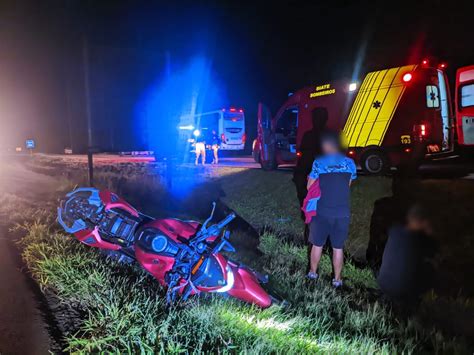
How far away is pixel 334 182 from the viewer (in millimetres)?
4352

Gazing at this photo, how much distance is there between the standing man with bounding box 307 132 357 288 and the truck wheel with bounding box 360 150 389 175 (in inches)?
209

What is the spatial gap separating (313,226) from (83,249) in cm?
292

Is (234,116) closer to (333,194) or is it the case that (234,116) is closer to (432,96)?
(432,96)

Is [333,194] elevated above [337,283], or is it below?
above

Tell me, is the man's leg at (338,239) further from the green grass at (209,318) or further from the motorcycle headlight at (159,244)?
the motorcycle headlight at (159,244)

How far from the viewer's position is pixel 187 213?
868 centimetres

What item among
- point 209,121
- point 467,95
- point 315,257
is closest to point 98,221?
point 315,257

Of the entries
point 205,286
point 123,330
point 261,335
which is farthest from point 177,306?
point 261,335

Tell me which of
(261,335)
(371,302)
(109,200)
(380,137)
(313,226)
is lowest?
(371,302)

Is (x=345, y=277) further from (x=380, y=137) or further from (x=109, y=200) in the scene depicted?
(x=380, y=137)

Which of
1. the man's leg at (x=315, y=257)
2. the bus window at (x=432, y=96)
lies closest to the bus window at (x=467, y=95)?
the bus window at (x=432, y=96)

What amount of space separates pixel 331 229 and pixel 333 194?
43 cm

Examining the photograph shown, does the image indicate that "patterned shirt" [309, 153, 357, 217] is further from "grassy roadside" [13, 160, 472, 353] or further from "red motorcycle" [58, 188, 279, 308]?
"red motorcycle" [58, 188, 279, 308]

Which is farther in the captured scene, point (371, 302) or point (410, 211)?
point (410, 211)
